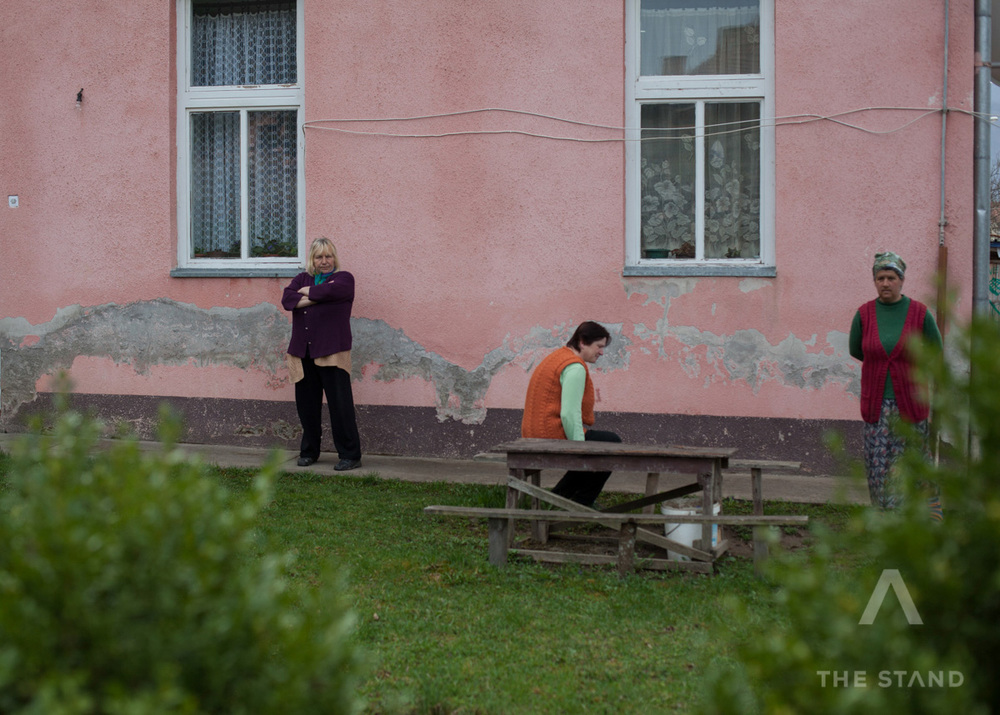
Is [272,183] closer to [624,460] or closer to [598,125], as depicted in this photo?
[598,125]

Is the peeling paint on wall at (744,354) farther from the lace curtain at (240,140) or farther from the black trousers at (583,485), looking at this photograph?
the lace curtain at (240,140)

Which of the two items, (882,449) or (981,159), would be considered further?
(981,159)

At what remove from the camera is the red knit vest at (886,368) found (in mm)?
5383

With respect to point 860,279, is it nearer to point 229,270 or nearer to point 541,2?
point 541,2

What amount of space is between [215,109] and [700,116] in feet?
A: 14.7

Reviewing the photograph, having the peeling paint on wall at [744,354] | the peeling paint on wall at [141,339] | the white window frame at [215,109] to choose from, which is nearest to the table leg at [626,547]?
the peeling paint on wall at [744,354]

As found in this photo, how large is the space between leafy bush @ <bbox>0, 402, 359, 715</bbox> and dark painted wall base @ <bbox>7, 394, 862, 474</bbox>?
6670 mm

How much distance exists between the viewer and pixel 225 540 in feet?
6.00

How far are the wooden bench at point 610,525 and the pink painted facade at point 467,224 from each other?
3083 millimetres

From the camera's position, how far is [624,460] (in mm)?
5398

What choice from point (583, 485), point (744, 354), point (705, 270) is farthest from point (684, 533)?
point (705, 270)

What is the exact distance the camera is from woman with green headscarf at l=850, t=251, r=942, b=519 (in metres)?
5.43

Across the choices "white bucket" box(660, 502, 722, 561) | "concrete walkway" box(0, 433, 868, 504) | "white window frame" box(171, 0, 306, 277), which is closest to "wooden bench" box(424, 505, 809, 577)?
"white bucket" box(660, 502, 722, 561)

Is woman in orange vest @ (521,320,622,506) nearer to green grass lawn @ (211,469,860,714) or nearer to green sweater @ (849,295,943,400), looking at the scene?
green grass lawn @ (211,469,860,714)
